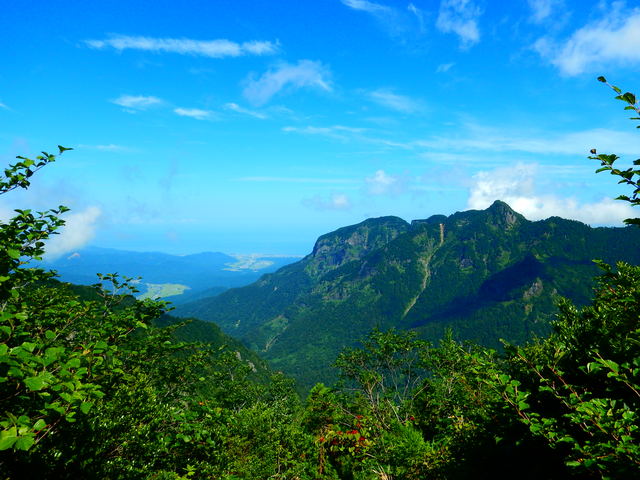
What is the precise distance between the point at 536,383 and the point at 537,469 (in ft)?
8.33

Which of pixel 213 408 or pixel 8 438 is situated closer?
pixel 8 438

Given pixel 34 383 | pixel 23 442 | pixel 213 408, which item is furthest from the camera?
pixel 213 408


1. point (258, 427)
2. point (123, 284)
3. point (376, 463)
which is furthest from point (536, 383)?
point (258, 427)

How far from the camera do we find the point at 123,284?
37.0 ft

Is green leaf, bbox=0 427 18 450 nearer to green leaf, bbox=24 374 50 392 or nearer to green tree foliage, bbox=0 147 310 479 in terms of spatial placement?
green tree foliage, bbox=0 147 310 479

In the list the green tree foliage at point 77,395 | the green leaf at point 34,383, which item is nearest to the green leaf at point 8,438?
the green tree foliage at point 77,395

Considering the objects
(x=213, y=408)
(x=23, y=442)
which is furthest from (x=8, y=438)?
(x=213, y=408)

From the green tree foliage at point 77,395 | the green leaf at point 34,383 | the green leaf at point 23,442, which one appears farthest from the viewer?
the green tree foliage at point 77,395

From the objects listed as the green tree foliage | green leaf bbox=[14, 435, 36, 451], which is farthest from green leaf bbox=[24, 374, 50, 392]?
green leaf bbox=[14, 435, 36, 451]

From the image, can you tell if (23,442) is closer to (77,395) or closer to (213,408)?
(77,395)

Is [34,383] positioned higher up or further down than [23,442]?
higher up

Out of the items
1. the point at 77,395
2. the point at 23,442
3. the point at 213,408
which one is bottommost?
the point at 213,408

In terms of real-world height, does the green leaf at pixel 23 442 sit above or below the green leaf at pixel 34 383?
below

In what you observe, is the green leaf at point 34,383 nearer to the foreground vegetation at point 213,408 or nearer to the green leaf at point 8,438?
the foreground vegetation at point 213,408
